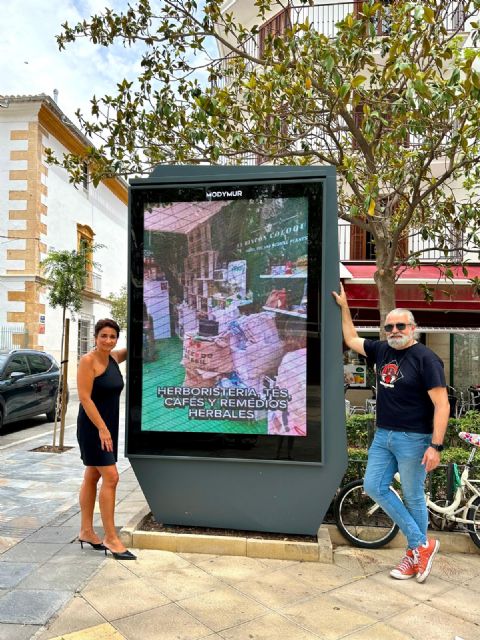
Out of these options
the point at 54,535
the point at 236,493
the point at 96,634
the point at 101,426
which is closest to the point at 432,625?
the point at 236,493

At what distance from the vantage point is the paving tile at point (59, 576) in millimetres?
3553

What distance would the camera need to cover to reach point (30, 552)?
4.21 m

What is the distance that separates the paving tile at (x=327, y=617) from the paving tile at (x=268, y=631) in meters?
0.06

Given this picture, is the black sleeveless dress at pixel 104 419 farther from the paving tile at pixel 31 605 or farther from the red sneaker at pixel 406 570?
the red sneaker at pixel 406 570

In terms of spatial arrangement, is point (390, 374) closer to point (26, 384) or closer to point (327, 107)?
point (327, 107)

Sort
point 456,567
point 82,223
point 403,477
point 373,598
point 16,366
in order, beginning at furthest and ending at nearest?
point 82,223 < point 16,366 < point 456,567 < point 403,477 < point 373,598

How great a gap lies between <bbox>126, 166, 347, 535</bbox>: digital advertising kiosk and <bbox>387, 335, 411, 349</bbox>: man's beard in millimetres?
417

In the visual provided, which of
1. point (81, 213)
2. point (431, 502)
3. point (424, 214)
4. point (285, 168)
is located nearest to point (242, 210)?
point (285, 168)

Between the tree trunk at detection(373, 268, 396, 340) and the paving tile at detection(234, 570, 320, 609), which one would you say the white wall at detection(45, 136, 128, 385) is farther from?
the paving tile at detection(234, 570, 320, 609)

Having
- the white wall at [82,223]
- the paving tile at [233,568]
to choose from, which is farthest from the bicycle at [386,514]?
the white wall at [82,223]

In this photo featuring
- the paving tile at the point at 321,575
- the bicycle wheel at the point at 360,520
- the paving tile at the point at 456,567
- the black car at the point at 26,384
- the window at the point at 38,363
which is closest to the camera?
the paving tile at the point at 321,575

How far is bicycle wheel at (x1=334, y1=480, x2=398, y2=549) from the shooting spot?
445 cm

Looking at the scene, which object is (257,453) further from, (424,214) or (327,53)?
(424,214)

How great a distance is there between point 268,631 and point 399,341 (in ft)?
6.85
